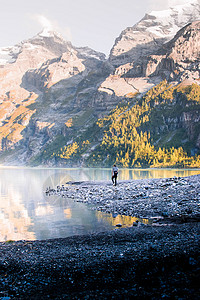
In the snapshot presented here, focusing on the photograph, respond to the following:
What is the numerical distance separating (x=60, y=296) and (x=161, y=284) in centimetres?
318

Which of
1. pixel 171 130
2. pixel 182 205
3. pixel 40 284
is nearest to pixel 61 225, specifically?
pixel 182 205

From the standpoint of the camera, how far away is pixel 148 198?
32.1m

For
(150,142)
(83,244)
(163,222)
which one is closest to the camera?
(83,244)

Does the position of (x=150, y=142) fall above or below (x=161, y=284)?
above

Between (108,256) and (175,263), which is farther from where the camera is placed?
(108,256)

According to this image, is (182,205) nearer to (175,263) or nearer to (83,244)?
(83,244)

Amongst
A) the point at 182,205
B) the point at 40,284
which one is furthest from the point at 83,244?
the point at 182,205

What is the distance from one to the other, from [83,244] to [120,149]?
180 m

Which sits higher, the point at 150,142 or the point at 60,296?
the point at 150,142

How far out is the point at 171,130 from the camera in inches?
7810

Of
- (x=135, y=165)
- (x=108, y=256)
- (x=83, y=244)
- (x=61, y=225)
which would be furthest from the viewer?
(x=135, y=165)

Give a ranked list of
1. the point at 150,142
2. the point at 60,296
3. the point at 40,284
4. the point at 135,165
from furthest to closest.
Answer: the point at 150,142, the point at 135,165, the point at 40,284, the point at 60,296

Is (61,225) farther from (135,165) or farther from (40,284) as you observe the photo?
(135,165)

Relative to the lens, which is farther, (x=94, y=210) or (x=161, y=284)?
(x=94, y=210)
